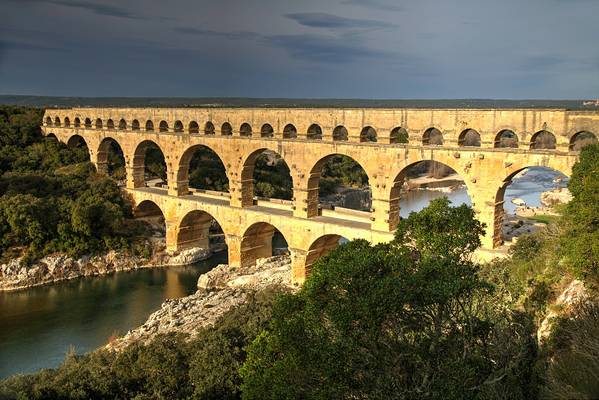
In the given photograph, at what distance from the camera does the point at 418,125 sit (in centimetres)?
1794

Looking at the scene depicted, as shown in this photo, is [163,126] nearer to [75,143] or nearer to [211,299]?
[211,299]

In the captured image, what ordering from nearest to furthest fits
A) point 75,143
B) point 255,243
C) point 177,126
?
1. point 255,243
2. point 177,126
3. point 75,143

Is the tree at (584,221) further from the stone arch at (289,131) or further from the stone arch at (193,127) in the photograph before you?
the stone arch at (193,127)

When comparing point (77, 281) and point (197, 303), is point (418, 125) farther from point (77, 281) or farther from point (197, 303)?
point (77, 281)

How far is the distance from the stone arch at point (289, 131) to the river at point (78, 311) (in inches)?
304

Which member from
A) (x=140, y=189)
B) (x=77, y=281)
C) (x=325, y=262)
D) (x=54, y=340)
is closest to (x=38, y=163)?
(x=140, y=189)

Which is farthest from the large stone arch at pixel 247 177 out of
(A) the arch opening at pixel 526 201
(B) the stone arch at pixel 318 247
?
(A) the arch opening at pixel 526 201

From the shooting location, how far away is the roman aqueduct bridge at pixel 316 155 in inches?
642

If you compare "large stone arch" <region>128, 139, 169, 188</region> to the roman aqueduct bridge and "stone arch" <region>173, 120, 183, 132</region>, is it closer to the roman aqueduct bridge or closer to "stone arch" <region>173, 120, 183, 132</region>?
the roman aqueduct bridge

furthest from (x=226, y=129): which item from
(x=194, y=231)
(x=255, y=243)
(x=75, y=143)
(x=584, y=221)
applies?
(x=75, y=143)

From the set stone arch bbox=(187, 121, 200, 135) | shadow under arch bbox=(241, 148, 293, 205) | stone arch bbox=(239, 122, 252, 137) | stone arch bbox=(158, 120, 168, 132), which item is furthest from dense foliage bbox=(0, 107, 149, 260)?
stone arch bbox=(239, 122, 252, 137)

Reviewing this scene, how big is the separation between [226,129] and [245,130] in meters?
1.29

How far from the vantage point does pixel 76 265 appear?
24906 mm

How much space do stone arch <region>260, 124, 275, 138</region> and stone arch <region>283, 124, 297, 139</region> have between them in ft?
2.05
